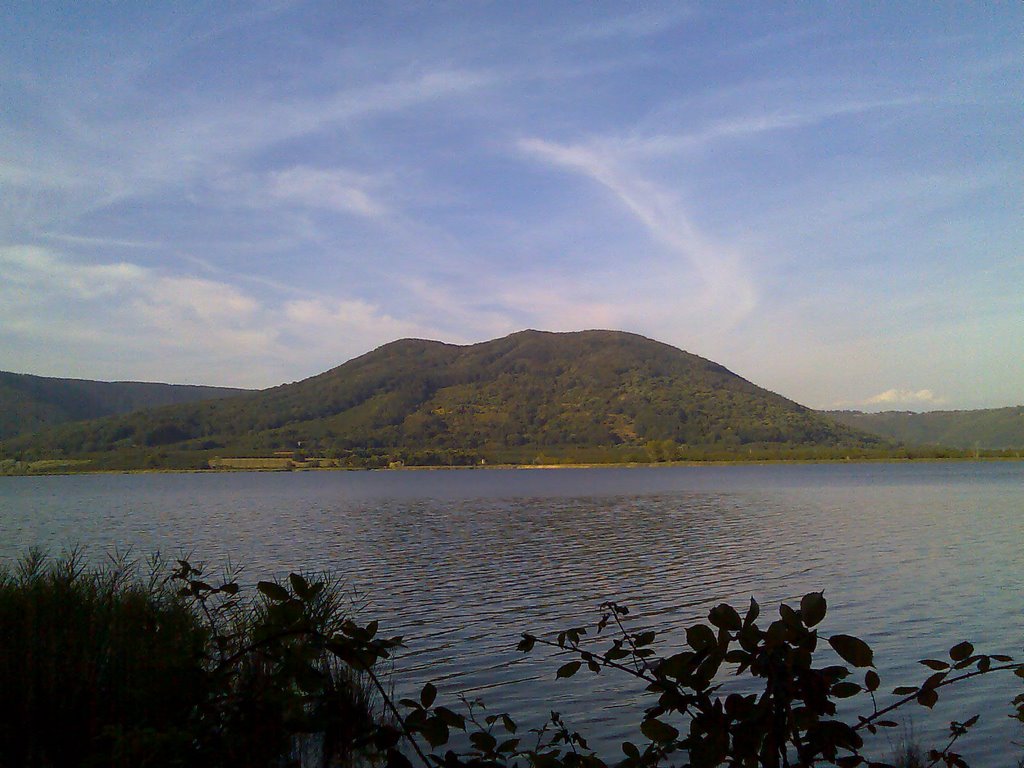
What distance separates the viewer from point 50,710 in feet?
20.7

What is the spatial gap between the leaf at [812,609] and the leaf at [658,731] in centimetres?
64

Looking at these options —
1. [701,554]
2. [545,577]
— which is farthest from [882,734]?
[701,554]

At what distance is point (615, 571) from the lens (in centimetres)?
2641

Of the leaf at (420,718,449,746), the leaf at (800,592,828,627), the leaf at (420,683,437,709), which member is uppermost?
the leaf at (800,592,828,627)

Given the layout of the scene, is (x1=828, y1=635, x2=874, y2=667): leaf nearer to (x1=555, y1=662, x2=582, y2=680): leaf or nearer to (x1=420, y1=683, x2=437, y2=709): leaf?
(x1=555, y1=662, x2=582, y2=680): leaf

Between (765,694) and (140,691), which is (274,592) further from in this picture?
(140,691)

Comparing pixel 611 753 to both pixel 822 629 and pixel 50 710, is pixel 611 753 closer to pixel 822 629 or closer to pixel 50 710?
pixel 50 710

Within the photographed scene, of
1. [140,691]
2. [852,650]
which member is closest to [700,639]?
[852,650]

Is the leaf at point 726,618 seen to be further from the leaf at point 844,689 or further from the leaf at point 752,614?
the leaf at point 844,689

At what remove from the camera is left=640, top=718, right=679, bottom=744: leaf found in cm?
286

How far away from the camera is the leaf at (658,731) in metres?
2.86

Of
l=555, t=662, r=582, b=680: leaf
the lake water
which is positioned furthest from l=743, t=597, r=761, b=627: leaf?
the lake water

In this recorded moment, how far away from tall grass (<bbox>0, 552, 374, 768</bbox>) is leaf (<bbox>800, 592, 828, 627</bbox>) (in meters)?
1.65

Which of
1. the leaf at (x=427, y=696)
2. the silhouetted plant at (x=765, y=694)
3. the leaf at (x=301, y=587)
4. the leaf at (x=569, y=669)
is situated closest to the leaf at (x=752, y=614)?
the silhouetted plant at (x=765, y=694)
